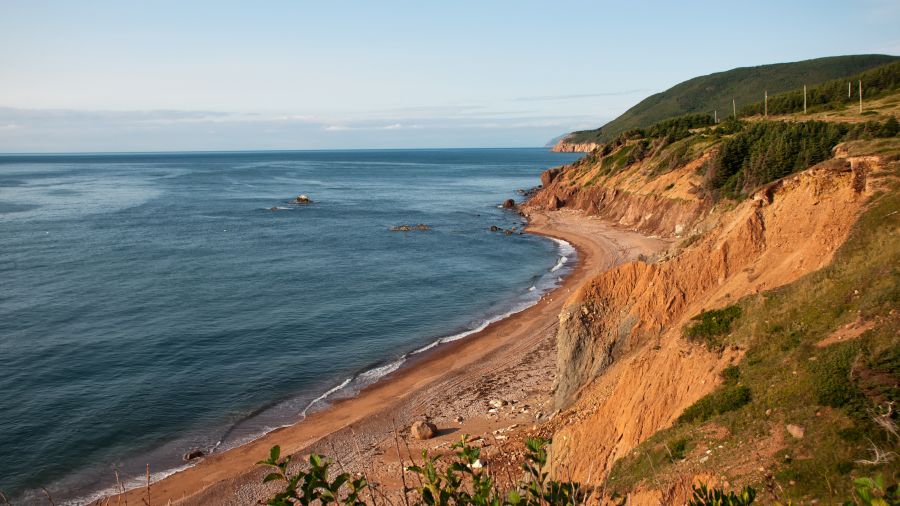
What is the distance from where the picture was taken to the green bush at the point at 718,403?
50.8ft

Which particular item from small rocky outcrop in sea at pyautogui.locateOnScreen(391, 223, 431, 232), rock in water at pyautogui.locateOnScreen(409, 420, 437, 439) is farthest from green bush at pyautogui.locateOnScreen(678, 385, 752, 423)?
small rocky outcrop in sea at pyautogui.locateOnScreen(391, 223, 431, 232)

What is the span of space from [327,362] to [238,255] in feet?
102

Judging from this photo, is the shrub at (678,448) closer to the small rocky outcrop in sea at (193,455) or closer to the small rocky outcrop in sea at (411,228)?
the small rocky outcrop in sea at (193,455)

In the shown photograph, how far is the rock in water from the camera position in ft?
83.1

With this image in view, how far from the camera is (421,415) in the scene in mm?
28375

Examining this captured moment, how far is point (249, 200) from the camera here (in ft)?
369

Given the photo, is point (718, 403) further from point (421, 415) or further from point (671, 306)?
point (421, 415)

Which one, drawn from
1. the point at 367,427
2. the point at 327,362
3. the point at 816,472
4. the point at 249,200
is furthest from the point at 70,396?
the point at 249,200

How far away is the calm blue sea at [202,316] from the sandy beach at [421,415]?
4.84 ft

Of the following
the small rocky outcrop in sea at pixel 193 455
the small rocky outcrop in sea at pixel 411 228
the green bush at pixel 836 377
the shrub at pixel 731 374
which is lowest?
the small rocky outcrop in sea at pixel 193 455

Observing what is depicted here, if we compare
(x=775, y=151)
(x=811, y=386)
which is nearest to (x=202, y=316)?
(x=811, y=386)

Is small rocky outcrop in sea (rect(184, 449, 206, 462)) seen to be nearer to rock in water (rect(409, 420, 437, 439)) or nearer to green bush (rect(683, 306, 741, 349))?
rock in water (rect(409, 420, 437, 439))

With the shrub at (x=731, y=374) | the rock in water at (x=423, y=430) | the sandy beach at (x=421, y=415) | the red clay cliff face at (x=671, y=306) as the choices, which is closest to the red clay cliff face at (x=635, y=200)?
the sandy beach at (x=421, y=415)

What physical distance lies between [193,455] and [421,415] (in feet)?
32.4
